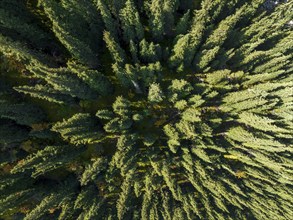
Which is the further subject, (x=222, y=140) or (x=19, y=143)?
(x=222, y=140)

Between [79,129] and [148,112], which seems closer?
[79,129]

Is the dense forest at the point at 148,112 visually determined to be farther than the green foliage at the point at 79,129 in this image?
Yes

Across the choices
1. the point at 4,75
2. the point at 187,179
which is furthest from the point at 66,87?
the point at 187,179

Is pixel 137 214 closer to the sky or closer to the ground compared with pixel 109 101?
closer to the ground

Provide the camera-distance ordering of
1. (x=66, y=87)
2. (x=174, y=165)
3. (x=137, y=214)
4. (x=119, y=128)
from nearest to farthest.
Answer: (x=66, y=87) → (x=119, y=128) → (x=137, y=214) → (x=174, y=165)

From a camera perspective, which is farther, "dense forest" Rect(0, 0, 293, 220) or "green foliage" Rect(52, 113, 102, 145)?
"dense forest" Rect(0, 0, 293, 220)

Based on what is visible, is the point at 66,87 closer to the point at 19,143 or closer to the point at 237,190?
the point at 19,143

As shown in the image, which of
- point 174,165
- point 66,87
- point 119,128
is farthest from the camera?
point 174,165

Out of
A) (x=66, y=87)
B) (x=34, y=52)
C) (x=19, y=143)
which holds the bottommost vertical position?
(x=19, y=143)
